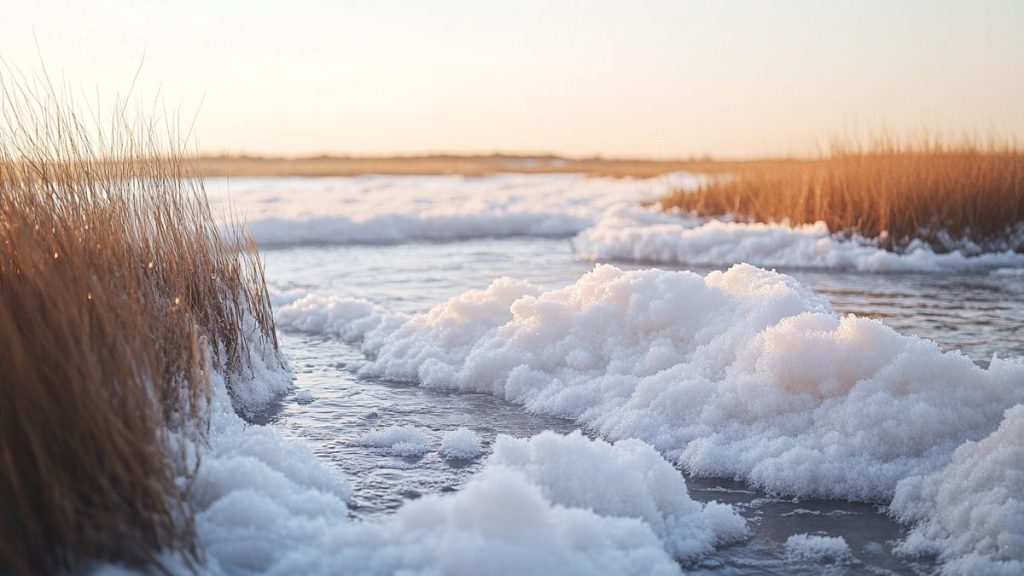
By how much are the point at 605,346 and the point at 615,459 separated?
5.78 ft

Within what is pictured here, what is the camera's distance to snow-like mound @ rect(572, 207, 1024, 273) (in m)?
9.35

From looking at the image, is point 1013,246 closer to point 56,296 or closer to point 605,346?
point 605,346

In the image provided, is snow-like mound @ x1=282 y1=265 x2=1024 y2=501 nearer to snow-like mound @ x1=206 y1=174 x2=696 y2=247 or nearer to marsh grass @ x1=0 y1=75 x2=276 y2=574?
marsh grass @ x1=0 y1=75 x2=276 y2=574

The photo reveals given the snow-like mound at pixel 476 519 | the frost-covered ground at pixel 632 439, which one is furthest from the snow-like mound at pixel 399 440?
the snow-like mound at pixel 476 519

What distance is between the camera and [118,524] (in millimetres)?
2375

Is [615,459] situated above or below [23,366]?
below

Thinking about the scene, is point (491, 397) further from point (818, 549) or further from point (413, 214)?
point (413, 214)

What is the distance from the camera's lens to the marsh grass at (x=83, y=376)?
2371 millimetres

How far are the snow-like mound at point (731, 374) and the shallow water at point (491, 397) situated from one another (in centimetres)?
16

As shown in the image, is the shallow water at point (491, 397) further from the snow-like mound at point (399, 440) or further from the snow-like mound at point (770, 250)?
the snow-like mound at point (770, 250)

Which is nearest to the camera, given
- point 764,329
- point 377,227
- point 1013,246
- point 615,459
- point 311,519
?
point 311,519

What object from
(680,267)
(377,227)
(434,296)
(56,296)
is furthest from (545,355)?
(377,227)

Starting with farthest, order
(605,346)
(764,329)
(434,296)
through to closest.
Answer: (434,296) < (605,346) < (764,329)

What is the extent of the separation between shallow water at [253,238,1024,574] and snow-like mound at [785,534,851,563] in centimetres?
4
